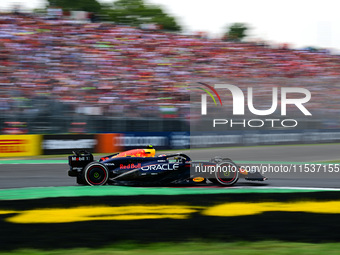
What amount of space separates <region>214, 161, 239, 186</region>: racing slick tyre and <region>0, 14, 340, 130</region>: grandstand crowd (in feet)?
25.0

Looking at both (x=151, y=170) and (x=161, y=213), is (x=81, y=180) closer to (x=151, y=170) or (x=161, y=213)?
(x=151, y=170)

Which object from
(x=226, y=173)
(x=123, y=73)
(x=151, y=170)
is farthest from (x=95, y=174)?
(x=123, y=73)

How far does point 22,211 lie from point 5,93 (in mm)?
9307

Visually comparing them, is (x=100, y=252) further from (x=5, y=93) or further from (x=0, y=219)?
(x=5, y=93)

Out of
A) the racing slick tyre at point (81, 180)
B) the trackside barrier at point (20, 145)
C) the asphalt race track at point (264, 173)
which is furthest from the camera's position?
the trackside barrier at point (20, 145)

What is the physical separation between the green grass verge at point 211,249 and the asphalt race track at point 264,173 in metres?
4.29

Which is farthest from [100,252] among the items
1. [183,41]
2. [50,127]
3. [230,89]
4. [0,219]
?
[183,41]

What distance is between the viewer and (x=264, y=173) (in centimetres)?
1172

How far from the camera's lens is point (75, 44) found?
59.8ft

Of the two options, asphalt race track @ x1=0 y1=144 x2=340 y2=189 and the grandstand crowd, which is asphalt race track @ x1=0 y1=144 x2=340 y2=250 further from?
the grandstand crowd

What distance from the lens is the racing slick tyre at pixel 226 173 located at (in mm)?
8766

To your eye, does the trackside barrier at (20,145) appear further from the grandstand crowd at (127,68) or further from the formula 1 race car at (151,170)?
the formula 1 race car at (151,170)

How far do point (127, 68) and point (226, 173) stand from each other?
416 inches

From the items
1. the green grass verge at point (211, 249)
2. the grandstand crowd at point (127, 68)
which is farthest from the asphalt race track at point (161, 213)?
the grandstand crowd at point (127, 68)
